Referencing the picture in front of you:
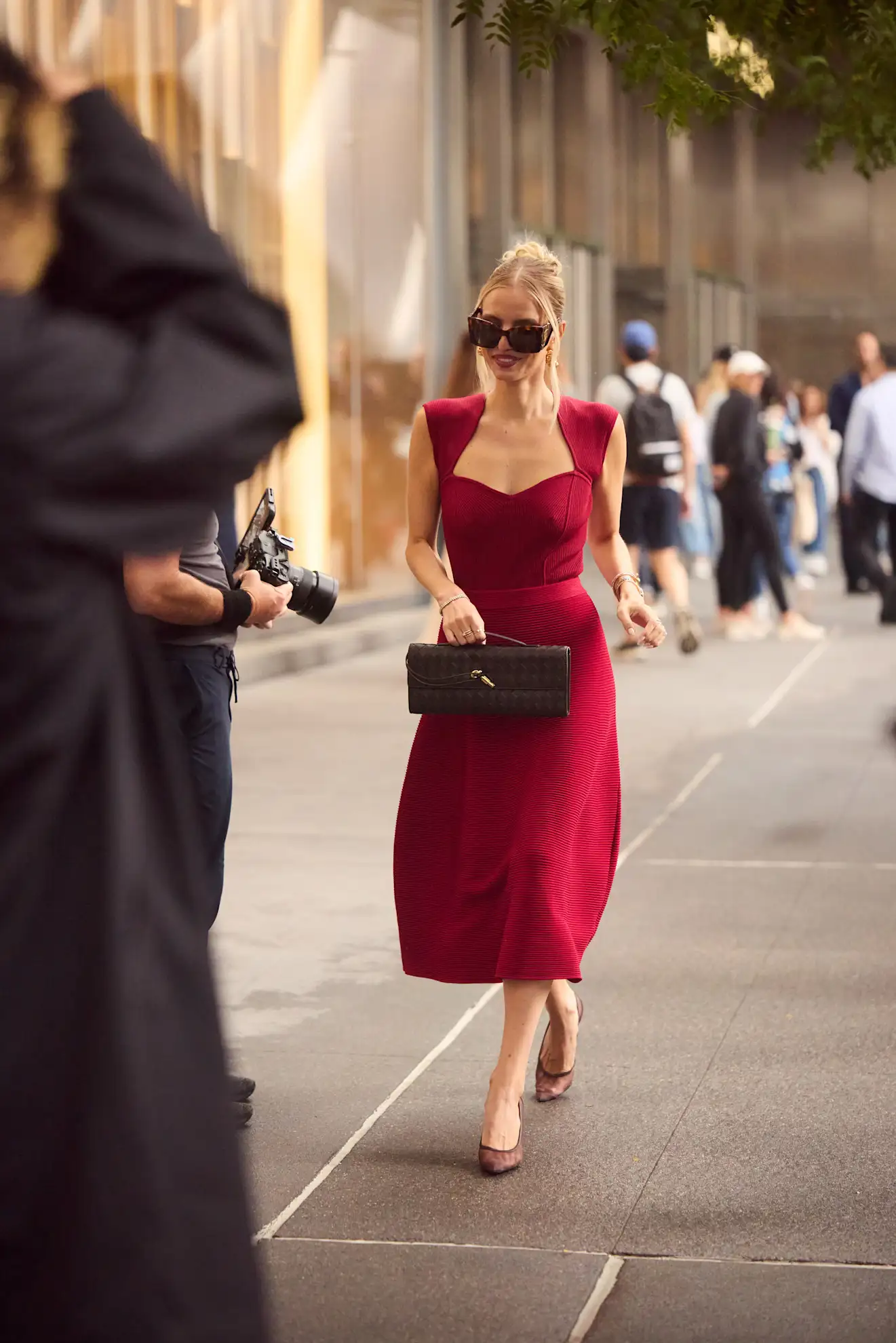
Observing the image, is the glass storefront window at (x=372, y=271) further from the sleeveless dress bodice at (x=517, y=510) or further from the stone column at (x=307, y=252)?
the sleeveless dress bodice at (x=517, y=510)

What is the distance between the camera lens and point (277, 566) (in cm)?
434

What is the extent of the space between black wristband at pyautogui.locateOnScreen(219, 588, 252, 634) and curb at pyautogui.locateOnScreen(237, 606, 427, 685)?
8.63 m

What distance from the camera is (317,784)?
9422 mm

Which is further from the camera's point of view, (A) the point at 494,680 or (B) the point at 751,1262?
(A) the point at 494,680

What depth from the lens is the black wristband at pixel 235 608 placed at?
4.19m

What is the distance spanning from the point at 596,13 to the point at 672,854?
4.09 meters

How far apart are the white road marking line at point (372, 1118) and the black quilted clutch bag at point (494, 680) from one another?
3.13 ft

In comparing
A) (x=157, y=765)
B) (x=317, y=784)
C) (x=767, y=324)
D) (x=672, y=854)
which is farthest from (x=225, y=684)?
(x=767, y=324)

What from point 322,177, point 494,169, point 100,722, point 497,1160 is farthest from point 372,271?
point 100,722

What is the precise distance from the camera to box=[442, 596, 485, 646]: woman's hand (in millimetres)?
4484

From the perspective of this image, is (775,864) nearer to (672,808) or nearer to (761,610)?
(672,808)

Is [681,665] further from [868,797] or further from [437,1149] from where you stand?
[437,1149]

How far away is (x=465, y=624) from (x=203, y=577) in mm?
569

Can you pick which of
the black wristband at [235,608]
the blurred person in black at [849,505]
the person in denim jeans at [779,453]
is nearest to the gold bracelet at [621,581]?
the black wristband at [235,608]
